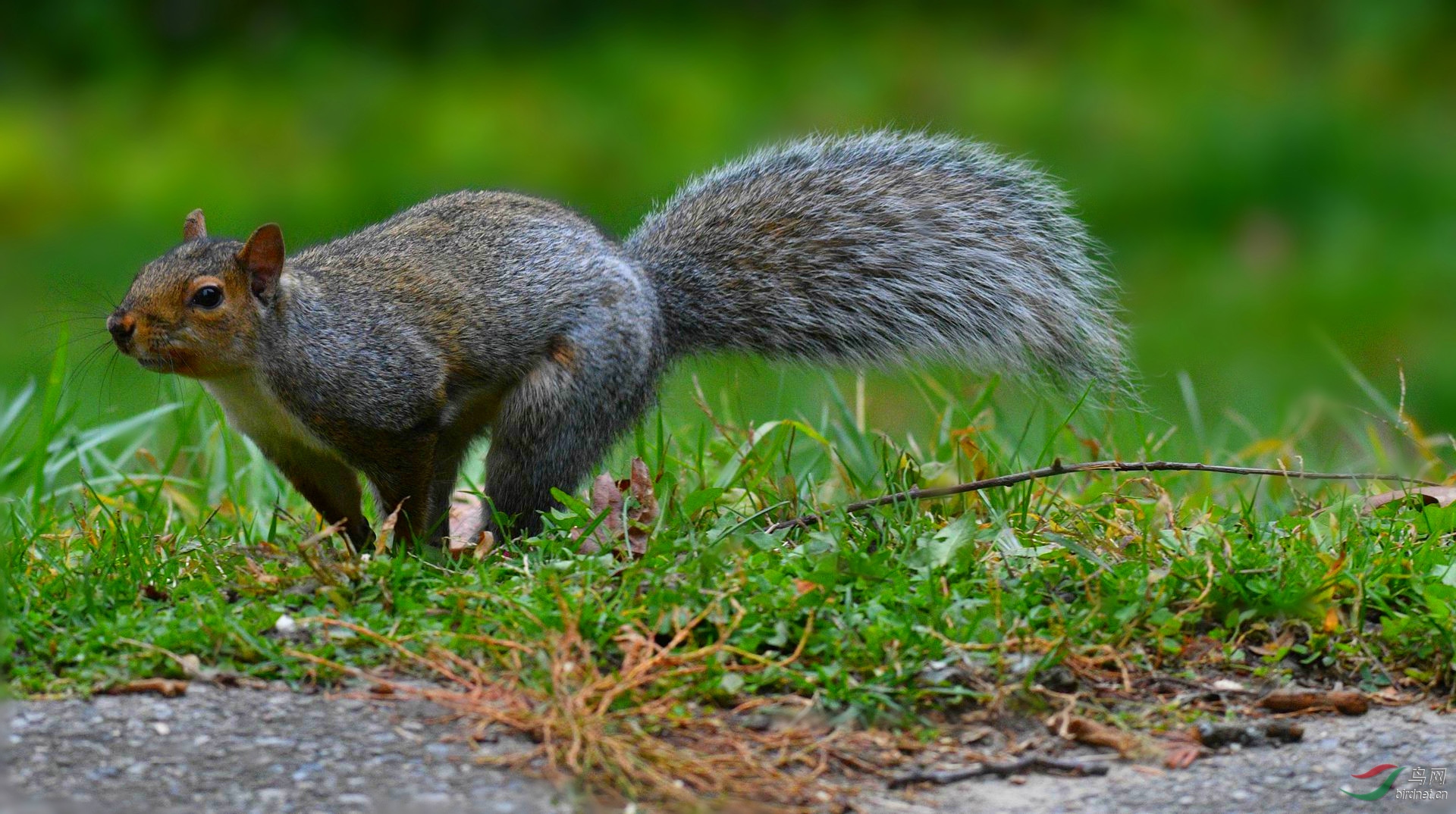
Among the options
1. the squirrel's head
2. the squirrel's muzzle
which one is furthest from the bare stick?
the squirrel's muzzle

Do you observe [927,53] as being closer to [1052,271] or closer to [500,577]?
[1052,271]

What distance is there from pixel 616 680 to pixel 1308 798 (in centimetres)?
103

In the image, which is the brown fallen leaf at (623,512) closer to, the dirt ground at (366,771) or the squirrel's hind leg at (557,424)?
the squirrel's hind leg at (557,424)

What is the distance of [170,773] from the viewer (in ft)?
7.45

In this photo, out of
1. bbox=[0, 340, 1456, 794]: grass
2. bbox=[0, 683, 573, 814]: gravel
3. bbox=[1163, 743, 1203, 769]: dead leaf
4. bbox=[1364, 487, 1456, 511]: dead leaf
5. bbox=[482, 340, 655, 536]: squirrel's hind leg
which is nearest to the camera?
bbox=[0, 683, 573, 814]: gravel

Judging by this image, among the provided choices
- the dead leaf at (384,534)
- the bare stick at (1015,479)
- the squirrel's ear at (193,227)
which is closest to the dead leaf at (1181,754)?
the bare stick at (1015,479)

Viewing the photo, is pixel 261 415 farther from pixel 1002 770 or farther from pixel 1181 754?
pixel 1181 754

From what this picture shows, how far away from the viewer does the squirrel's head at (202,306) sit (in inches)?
129

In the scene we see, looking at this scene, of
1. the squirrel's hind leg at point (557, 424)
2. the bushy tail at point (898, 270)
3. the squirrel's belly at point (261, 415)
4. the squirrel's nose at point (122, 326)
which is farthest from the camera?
the bushy tail at point (898, 270)

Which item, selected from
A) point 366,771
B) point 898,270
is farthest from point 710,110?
point 366,771

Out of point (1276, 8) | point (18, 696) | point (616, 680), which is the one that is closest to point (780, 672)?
point (616, 680)

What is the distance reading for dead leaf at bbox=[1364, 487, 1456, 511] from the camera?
3.35m

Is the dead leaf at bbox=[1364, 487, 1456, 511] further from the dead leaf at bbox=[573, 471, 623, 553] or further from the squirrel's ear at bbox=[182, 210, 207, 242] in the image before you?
the squirrel's ear at bbox=[182, 210, 207, 242]

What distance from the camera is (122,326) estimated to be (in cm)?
325
